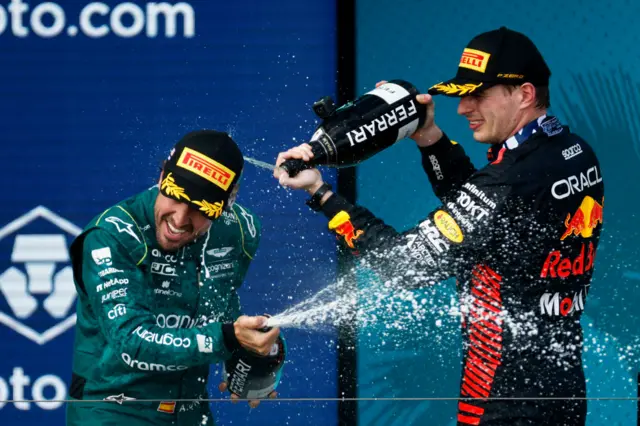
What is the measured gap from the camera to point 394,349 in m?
4.12

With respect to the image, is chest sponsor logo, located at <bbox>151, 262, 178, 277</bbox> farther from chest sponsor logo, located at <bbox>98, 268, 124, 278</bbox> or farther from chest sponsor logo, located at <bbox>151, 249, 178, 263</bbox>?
chest sponsor logo, located at <bbox>98, 268, 124, 278</bbox>

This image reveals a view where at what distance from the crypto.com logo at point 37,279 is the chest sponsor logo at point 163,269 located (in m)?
1.09

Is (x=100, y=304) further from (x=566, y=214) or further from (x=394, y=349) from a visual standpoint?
(x=394, y=349)

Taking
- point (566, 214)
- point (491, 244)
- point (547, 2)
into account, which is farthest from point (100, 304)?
point (547, 2)

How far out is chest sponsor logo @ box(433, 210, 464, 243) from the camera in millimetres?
2959

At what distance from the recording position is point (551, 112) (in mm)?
4047

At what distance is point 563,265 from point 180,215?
903 millimetres

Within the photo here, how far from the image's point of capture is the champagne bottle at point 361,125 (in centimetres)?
309

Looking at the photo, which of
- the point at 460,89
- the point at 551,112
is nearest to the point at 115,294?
the point at 460,89

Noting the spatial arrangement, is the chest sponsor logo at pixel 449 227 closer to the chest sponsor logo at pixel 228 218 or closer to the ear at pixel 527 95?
the ear at pixel 527 95

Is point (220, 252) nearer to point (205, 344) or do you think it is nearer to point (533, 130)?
point (205, 344)

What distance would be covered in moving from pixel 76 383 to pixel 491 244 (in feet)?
3.51

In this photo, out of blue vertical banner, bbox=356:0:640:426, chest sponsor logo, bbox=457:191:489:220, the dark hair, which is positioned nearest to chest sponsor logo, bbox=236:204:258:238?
chest sponsor logo, bbox=457:191:489:220

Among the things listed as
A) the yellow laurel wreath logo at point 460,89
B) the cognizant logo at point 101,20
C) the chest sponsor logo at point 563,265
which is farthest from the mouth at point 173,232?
the cognizant logo at point 101,20
